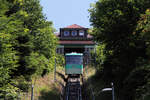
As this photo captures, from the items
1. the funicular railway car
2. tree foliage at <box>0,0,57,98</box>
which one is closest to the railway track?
the funicular railway car

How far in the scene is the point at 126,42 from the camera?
2111 cm

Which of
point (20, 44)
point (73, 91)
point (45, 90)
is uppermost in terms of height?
point (20, 44)

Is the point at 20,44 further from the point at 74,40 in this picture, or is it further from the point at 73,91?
the point at 74,40

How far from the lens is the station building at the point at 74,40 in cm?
6506

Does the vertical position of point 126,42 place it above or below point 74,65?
above

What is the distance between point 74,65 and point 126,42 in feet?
54.2

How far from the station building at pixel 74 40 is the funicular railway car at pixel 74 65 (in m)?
27.2

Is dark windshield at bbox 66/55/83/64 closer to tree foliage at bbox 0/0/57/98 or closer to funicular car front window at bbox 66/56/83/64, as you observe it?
funicular car front window at bbox 66/56/83/64

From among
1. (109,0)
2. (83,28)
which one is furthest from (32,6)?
(83,28)

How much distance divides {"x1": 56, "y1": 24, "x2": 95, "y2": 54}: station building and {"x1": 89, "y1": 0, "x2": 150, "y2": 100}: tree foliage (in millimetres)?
37308

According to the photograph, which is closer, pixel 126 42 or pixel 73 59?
pixel 126 42

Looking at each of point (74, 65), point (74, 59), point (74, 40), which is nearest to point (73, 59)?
point (74, 59)

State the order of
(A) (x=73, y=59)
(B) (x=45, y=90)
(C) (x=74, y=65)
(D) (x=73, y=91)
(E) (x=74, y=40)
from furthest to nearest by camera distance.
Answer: (E) (x=74, y=40) < (A) (x=73, y=59) < (C) (x=74, y=65) < (D) (x=73, y=91) < (B) (x=45, y=90)

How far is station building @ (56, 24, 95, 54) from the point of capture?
65062mm
